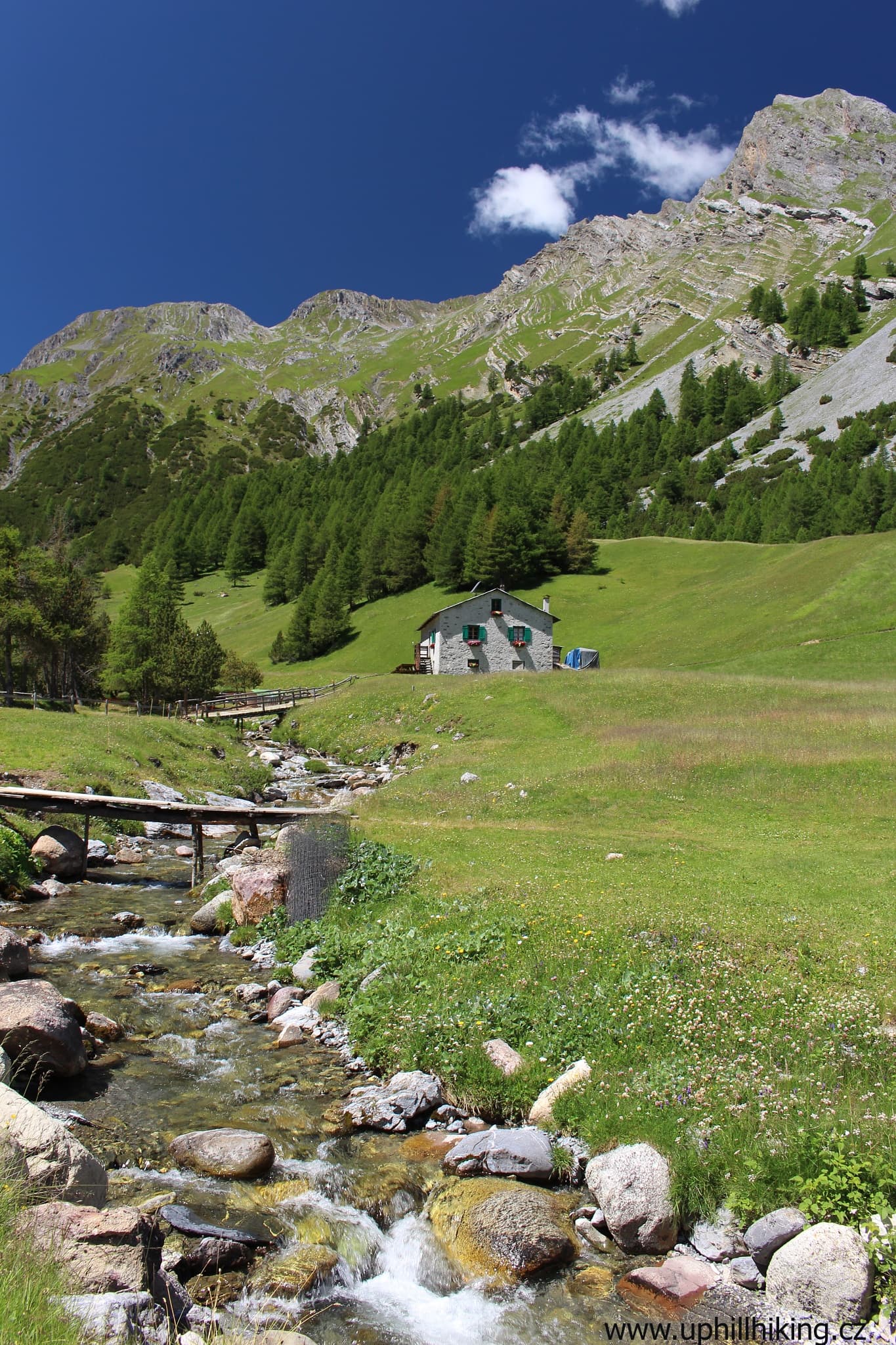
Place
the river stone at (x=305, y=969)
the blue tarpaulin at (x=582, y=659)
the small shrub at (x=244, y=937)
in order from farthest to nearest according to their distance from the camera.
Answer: the blue tarpaulin at (x=582, y=659)
the small shrub at (x=244, y=937)
the river stone at (x=305, y=969)

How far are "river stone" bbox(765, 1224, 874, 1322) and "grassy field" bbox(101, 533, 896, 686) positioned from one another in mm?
53740

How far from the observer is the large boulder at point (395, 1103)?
35.3ft

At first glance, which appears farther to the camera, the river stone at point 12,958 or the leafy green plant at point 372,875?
the leafy green plant at point 372,875

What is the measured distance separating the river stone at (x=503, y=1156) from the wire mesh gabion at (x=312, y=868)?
9726mm

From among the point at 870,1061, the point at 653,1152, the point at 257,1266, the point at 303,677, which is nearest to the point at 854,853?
the point at 870,1061

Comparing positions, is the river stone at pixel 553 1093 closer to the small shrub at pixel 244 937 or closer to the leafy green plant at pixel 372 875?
the leafy green plant at pixel 372 875

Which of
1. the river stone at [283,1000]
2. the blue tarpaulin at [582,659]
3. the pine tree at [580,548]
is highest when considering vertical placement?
the pine tree at [580,548]

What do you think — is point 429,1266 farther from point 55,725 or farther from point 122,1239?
point 55,725

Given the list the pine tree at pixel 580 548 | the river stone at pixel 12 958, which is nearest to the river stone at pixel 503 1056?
the river stone at pixel 12 958

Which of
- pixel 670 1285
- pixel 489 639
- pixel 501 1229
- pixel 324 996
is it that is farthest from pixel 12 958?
pixel 489 639

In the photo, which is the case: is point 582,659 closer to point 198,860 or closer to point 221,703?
point 221,703

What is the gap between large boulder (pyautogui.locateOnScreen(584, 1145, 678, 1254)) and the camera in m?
8.05

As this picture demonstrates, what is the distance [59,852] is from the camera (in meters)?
24.4

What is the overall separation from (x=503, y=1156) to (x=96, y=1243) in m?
5.22
